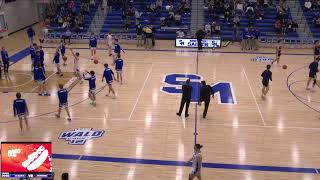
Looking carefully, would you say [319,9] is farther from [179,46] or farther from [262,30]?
[179,46]

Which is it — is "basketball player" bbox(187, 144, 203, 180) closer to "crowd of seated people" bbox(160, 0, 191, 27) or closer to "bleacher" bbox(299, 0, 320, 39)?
"crowd of seated people" bbox(160, 0, 191, 27)

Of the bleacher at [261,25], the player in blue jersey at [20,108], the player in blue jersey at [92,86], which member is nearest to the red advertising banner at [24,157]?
the player in blue jersey at [20,108]

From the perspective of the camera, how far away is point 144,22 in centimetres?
3191

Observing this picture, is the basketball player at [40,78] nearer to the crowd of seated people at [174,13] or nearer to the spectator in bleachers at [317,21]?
the crowd of seated people at [174,13]

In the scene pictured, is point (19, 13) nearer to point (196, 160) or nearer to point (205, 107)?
point (205, 107)

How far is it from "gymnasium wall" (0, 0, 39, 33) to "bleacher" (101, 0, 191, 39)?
24.7 ft

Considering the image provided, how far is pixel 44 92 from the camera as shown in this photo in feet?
59.2

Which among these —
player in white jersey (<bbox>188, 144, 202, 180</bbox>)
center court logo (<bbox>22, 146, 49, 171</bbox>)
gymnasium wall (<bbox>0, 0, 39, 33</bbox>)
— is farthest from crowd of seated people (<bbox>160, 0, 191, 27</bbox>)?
center court logo (<bbox>22, 146, 49, 171</bbox>)

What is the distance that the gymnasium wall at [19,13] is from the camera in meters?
31.7

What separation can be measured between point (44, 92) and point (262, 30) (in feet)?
61.6

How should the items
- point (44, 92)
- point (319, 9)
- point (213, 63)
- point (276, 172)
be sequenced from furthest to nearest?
point (319, 9) < point (213, 63) < point (44, 92) < point (276, 172)

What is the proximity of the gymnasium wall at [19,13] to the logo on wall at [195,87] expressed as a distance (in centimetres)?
1699

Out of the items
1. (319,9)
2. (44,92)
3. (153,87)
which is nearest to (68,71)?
(44,92)

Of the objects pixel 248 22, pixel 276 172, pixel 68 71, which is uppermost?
pixel 248 22
